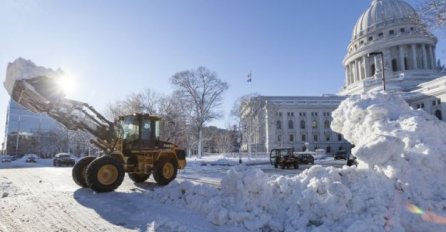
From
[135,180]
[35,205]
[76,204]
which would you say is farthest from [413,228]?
[135,180]

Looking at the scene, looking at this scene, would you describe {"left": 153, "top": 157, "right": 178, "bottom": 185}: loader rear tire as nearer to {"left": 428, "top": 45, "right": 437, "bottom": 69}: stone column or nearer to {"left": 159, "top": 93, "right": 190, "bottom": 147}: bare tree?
{"left": 159, "top": 93, "right": 190, "bottom": 147}: bare tree

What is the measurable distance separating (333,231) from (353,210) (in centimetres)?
86

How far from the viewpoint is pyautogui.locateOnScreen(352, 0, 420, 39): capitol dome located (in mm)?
96144

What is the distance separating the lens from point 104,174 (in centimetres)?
1127

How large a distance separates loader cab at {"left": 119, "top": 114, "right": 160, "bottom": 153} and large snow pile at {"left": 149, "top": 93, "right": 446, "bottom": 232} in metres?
3.54

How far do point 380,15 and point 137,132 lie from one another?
105 meters

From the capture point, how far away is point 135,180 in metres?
14.8

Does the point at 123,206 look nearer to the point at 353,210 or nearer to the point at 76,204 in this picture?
the point at 76,204

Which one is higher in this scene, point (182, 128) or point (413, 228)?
point (182, 128)

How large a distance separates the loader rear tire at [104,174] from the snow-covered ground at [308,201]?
22.4 inches

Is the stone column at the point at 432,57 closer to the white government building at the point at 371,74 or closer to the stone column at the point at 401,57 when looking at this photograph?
the white government building at the point at 371,74

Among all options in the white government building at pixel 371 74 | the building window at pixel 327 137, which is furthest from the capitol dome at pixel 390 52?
the building window at pixel 327 137

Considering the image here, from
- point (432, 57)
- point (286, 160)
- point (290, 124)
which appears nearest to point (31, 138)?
point (290, 124)

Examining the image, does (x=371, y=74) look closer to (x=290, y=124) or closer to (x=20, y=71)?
(x=290, y=124)
